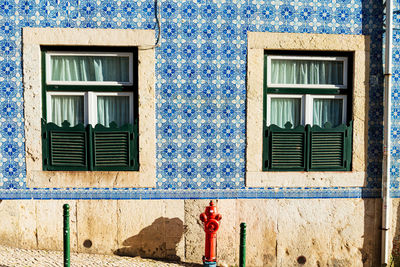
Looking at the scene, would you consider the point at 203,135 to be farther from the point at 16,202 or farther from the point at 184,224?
the point at 16,202

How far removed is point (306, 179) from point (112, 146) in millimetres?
2729

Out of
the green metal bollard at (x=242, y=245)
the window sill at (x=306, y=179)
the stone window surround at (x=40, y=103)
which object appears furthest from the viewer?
the window sill at (x=306, y=179)

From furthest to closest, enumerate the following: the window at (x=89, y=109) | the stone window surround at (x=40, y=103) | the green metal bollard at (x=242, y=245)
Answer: the window at (x=89, y=109) < the stone window surround at (x=40, y=103) < the green metal bollard at (x=242, y=245)

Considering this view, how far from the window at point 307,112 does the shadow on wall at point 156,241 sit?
1525 millimetres

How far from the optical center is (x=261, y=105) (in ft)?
14.2

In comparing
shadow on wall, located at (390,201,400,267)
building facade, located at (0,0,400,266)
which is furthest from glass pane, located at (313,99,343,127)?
shadow on wall, located at (390,201,400,267)

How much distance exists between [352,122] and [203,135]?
6.91 feet

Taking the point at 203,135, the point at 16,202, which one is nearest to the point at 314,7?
the point at 203,135

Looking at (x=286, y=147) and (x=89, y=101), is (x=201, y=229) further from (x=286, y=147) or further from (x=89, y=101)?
(x=89, y=101)

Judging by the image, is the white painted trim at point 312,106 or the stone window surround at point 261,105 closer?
the stone window surround at point 261,105

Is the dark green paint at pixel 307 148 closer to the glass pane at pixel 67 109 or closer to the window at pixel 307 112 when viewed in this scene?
the window at pixel 307 112

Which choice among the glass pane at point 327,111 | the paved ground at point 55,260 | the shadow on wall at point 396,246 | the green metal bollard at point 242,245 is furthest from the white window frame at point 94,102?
the shadow on wall at point 396,246

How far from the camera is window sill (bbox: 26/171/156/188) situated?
13.9 feet

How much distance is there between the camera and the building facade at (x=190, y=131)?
4.21 meters
